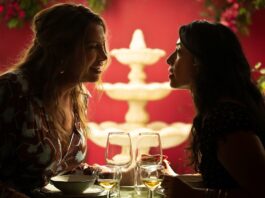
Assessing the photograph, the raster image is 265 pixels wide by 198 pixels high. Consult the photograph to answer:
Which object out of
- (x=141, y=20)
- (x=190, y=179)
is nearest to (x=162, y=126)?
(x=141, y=20)

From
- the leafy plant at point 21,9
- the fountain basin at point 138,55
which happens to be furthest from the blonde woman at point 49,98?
the leafy plant at point 21,9

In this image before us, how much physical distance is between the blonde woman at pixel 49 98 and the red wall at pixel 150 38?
2.15 metres

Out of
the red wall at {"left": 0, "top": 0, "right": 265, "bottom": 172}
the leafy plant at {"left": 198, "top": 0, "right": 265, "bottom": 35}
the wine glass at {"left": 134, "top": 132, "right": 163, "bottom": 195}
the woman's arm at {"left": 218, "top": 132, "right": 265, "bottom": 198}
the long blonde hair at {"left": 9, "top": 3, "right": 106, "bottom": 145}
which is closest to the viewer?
the woman's arm at {"left": 218, "top": 132, "right": 265, "bottom": 198}

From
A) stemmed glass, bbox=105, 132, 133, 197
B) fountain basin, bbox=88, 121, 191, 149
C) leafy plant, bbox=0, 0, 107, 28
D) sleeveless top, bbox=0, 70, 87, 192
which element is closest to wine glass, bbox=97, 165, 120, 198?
stemmed glass, bbox=105, 132, 133, 197

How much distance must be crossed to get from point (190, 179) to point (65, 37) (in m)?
0.72

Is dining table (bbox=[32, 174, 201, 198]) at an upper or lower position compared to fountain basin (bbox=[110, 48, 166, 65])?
lower

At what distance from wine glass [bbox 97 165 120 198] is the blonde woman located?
22cm

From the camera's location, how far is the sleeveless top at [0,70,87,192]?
163cm

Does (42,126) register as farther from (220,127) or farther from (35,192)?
(220,127)

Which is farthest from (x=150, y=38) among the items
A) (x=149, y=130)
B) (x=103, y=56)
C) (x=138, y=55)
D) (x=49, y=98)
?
(x=49, y=98)

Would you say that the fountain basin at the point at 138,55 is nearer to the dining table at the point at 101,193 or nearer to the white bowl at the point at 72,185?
the dining table at the point at 101,193

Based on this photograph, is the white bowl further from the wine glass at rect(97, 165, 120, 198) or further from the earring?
the earring

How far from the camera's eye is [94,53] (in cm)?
189

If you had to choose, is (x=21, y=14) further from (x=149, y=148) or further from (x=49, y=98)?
(x=149, y=148)
